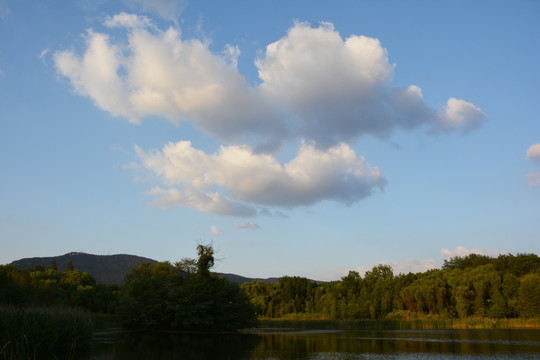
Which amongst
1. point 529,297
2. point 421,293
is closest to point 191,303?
point 421,293

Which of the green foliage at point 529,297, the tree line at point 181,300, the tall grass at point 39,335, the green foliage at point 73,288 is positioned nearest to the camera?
the tall grass at point 39,335

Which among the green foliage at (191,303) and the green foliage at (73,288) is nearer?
the green foliage at (191,303)

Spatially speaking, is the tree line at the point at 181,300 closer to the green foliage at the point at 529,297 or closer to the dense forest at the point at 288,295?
the dense forest at the point at 288,295

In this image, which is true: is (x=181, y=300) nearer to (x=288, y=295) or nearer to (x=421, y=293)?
(x=421, y=293)

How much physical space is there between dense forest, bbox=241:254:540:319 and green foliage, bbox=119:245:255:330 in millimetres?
6048

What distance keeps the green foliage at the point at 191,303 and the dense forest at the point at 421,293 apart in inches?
238

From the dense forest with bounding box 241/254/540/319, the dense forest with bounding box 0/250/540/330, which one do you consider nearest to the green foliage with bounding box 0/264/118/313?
the dense forest with bounding box 0/250/540/330

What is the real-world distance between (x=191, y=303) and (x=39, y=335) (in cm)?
3476

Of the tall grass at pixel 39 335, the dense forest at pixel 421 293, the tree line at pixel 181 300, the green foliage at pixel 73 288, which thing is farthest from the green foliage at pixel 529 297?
the green foliage at pixel 73 288

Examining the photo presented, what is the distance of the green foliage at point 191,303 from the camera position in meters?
56.1

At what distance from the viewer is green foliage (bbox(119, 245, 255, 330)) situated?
56125 millimetres

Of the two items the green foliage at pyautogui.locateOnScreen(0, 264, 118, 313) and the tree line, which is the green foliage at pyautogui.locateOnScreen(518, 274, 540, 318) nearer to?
the tree line

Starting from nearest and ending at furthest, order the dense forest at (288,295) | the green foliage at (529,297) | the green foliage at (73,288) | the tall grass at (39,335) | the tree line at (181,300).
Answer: the tall grass at (39,335) → the tree line at (181,300) → the dense forest at (288,295) → the green foliage at (529,297) → the green foliage at (73,288)

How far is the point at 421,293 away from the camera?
80.1 meters
